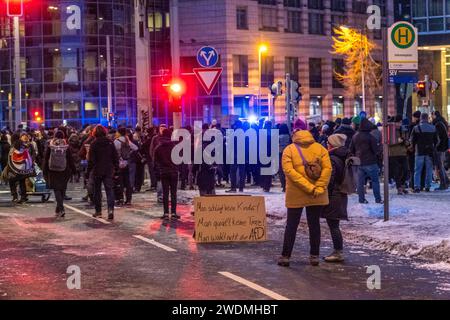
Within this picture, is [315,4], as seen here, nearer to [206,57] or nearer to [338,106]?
[338,106]

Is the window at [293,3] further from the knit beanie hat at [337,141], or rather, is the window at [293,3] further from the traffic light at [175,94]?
the knit beanie hat at [337,141]

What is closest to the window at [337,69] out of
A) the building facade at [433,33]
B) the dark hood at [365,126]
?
the building facade at [433,33]

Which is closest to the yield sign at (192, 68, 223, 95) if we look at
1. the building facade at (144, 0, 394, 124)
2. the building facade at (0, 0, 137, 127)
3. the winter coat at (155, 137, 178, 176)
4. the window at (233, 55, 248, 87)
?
the winter coat at (155, 137, 178, 176)

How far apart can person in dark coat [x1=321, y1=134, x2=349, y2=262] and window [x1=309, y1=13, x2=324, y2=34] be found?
6123cm

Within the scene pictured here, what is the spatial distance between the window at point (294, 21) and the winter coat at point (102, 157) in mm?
54125

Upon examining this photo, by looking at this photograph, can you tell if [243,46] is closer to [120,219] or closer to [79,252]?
[120,219]

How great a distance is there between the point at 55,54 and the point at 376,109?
2907 centimetres

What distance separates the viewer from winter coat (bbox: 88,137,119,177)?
17.2 m

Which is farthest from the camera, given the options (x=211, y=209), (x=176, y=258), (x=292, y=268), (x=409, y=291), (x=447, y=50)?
(x=447, y=50)

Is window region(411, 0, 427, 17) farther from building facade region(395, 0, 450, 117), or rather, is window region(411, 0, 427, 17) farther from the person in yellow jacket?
the person in yellow jacket

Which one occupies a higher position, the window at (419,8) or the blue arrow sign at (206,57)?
the window at (419,8)

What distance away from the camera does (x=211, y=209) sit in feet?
45.3

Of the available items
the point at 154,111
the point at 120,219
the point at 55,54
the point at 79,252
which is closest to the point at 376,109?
the point at 154,111

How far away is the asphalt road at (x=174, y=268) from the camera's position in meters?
9.45
